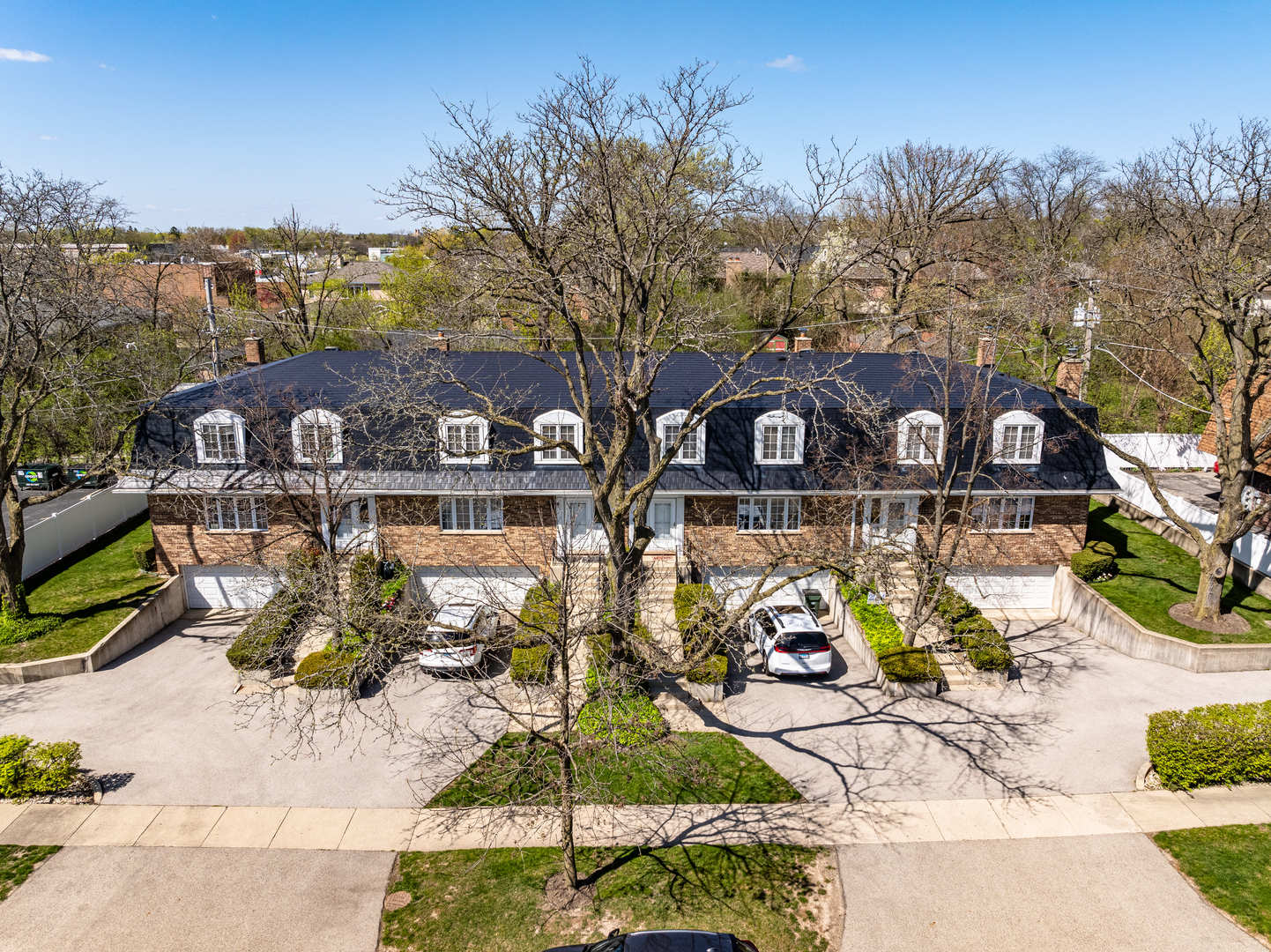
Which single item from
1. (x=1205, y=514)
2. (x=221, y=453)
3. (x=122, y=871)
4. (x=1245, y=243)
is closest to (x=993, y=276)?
(x=1205, y=514)

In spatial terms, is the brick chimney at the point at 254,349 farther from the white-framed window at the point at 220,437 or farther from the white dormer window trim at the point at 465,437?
the white dormer window trim at the point at 465,437

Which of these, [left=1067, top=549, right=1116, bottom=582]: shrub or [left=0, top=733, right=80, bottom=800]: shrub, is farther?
[left=1067, top=549, right=1116, bottom=582]: shrub

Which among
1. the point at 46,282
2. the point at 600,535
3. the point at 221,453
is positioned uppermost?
the point at 46,282

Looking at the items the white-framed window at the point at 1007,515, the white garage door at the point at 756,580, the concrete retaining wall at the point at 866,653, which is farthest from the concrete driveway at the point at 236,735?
the white-framed window at the point at 1007,515

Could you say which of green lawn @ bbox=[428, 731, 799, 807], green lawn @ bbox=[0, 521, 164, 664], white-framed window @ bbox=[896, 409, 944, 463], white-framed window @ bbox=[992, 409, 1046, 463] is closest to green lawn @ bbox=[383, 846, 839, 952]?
green lawn @ bbox=[428, 731, 799, 807]

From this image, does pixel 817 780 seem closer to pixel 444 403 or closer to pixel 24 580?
pixel 444 403

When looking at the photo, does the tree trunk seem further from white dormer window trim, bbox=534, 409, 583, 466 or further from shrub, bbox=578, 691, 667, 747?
white dormer window trim, bbox=534, 409, 583, 466

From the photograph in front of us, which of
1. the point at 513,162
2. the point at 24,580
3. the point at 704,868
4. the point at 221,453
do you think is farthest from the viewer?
the point at 24,580
